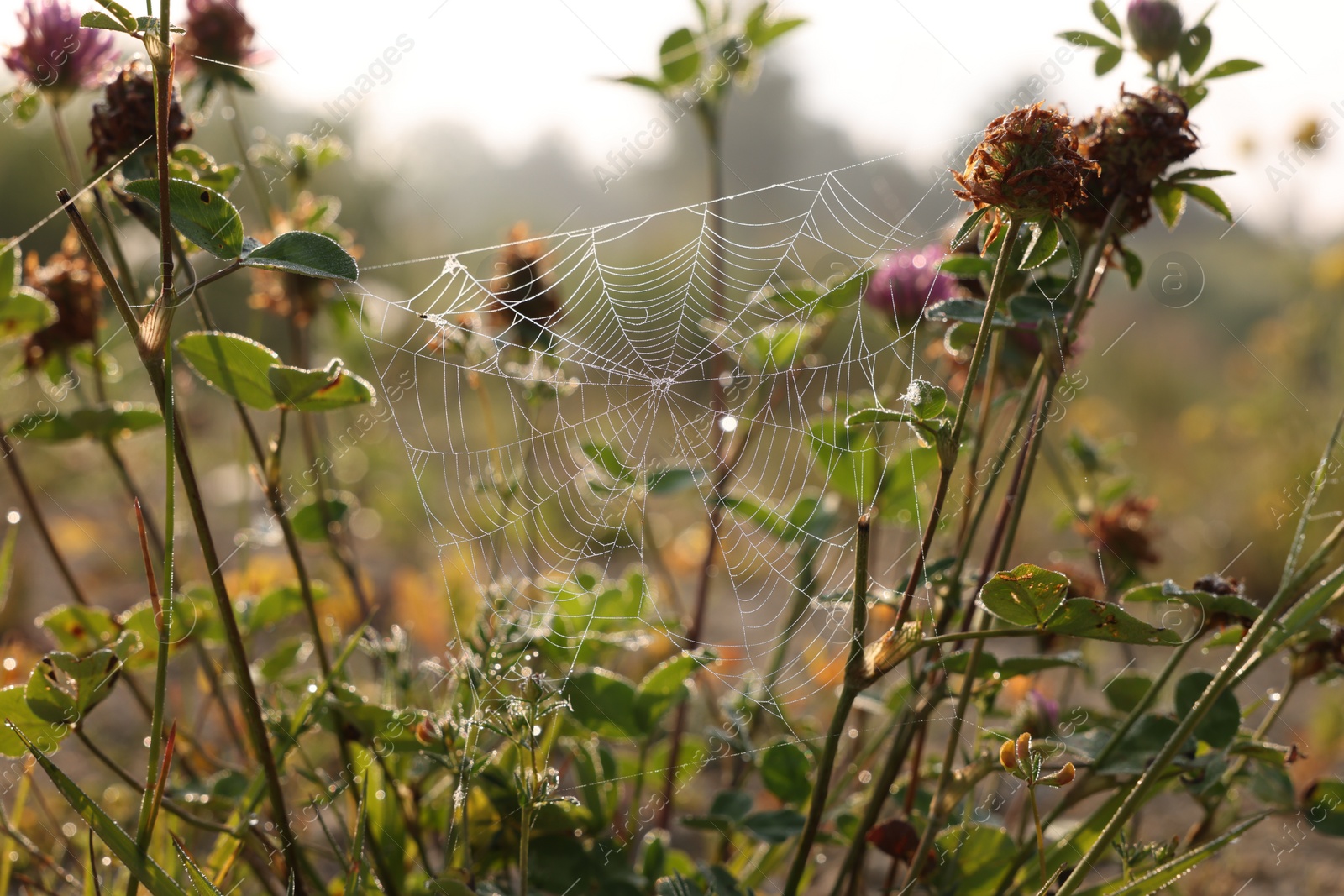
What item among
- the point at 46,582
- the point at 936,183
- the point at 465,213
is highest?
the point at 465,213

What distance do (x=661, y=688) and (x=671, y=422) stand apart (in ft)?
9.65

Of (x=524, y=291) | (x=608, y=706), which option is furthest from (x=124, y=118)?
(x=608, y=706)

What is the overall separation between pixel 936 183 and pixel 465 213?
52.4 feet

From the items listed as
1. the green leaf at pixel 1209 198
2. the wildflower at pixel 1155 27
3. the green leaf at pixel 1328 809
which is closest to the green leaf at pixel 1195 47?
the wildflower at pixel 1155 27

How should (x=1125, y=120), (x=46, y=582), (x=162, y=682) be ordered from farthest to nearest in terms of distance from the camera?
(x=46, y=582) < (x=1125, y=120) < (x=162, y=682)

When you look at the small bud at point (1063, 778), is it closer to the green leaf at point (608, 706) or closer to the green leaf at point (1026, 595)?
the green leaf at point (1026, 595)

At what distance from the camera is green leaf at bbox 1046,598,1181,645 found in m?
0.62

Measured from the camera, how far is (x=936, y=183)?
0.82m

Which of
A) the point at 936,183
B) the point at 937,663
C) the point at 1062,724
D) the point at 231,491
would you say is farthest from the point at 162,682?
the point at 231,491

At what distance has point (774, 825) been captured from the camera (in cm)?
98

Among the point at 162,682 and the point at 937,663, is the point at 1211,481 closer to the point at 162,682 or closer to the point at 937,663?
the point at 937,663

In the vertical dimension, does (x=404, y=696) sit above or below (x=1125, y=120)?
below

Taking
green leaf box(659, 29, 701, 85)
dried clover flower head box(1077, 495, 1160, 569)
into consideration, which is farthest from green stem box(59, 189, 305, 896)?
dried clover flower head box(1077, 495, 1160, 569)

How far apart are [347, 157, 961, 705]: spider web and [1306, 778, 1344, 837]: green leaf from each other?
1.66ft
